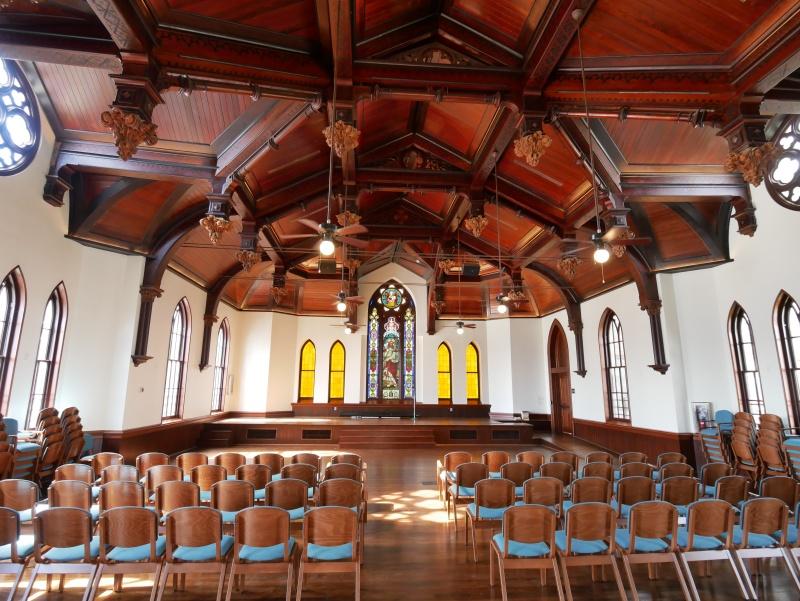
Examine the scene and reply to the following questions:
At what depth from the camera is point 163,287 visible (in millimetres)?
10250

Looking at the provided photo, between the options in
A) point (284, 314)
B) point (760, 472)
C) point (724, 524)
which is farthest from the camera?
point (284, 314)

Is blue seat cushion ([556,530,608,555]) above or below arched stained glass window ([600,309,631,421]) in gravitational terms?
below

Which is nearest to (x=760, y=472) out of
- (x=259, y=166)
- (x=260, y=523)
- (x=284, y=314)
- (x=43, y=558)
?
(x=260, y=523)

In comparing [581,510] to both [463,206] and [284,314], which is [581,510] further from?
[284,314]

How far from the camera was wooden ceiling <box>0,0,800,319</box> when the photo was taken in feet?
16.3

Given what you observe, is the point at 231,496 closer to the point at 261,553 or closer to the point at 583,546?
the point at 261,553

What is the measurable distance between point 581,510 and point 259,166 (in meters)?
8.00

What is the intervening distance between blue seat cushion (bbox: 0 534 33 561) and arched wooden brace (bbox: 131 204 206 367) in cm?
599

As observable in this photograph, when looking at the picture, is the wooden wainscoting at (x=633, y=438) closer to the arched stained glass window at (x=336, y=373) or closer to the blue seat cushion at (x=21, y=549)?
the arched stained glass window at (x=336, y=373)

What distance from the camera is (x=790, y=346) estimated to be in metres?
7.98

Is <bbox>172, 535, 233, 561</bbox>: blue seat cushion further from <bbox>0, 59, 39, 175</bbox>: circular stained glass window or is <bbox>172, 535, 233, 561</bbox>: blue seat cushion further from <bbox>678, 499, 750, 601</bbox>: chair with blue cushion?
<bbox>0, 59, 39, 175</bbox>: circular stained glass window

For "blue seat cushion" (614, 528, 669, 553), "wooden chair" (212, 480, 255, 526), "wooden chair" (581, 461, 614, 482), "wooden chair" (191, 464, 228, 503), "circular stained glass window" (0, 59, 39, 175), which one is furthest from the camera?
"circular stained glass window" (0, 59, 39, 175)

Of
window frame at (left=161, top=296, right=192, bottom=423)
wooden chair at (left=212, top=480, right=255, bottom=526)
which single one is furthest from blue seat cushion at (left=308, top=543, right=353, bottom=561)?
window frame at (left=161, top=296, right=192, bottom=423)

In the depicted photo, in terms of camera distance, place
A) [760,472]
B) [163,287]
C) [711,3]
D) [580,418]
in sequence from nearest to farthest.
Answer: [711,3] → [760,472] → [163,287] → [580,418]
